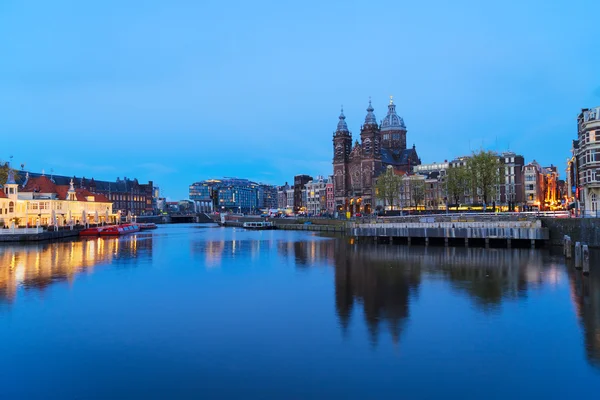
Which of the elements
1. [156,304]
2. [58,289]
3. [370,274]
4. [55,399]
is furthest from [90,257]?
[55,399]

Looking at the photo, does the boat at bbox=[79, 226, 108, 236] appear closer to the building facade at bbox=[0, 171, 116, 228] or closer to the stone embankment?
the building facade at bbox=[0, 171, 116, 228]

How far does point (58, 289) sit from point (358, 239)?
55.5 meters

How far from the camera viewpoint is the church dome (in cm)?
19125

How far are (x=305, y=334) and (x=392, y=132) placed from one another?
17375 centimetres

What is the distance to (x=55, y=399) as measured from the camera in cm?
1644

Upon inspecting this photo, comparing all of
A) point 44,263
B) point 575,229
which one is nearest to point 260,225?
point 44,263

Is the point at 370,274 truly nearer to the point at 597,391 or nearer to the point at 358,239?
the point at 597,391

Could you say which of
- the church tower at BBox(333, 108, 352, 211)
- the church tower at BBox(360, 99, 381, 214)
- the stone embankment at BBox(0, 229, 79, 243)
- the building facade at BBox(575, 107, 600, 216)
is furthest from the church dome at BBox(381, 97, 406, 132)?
the stone embankment at BBox(0, 229, 79, 243)

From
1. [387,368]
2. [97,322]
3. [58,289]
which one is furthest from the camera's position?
[58,289]

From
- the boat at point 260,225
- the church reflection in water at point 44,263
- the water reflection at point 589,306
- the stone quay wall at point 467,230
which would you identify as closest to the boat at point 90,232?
the church reflection in water at point 44,263

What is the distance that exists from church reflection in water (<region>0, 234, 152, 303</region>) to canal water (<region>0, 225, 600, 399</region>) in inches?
18.6

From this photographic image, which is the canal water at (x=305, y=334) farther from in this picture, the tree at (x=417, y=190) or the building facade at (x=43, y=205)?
the tree at (x=417, y=190)

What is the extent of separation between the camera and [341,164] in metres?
178

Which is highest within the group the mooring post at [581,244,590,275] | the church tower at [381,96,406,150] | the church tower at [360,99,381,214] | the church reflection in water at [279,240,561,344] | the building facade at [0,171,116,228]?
the church tower at [381,96,406,150]
